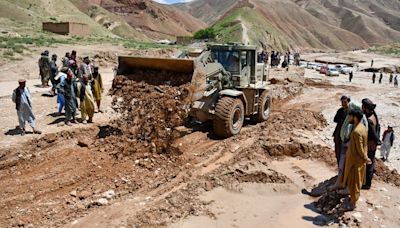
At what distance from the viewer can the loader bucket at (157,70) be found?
989 cm

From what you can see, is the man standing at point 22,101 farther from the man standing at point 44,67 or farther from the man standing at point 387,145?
the man standing at point 387,145

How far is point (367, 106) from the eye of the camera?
22.1 ft

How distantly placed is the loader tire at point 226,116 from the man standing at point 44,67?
27.0ft

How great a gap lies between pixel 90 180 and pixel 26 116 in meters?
3.11

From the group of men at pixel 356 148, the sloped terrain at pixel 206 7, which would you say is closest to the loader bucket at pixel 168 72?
the group of men at pixel 356 148

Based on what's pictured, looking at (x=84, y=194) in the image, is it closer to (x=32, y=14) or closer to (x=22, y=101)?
(x=22, y=101)

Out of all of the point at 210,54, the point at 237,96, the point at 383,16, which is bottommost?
the point at 237,96

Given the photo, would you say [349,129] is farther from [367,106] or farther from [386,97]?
[386,97]

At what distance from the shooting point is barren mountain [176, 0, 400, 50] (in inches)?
2985

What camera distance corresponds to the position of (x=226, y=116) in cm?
1041

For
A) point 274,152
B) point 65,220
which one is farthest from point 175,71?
point 65,220

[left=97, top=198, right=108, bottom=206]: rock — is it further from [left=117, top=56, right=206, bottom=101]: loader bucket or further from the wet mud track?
[left=117, top=56, right=206, bottom=101]: loader bucket

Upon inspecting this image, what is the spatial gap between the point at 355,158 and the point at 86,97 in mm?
7550

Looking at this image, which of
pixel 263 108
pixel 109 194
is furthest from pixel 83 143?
pixel 263 108
